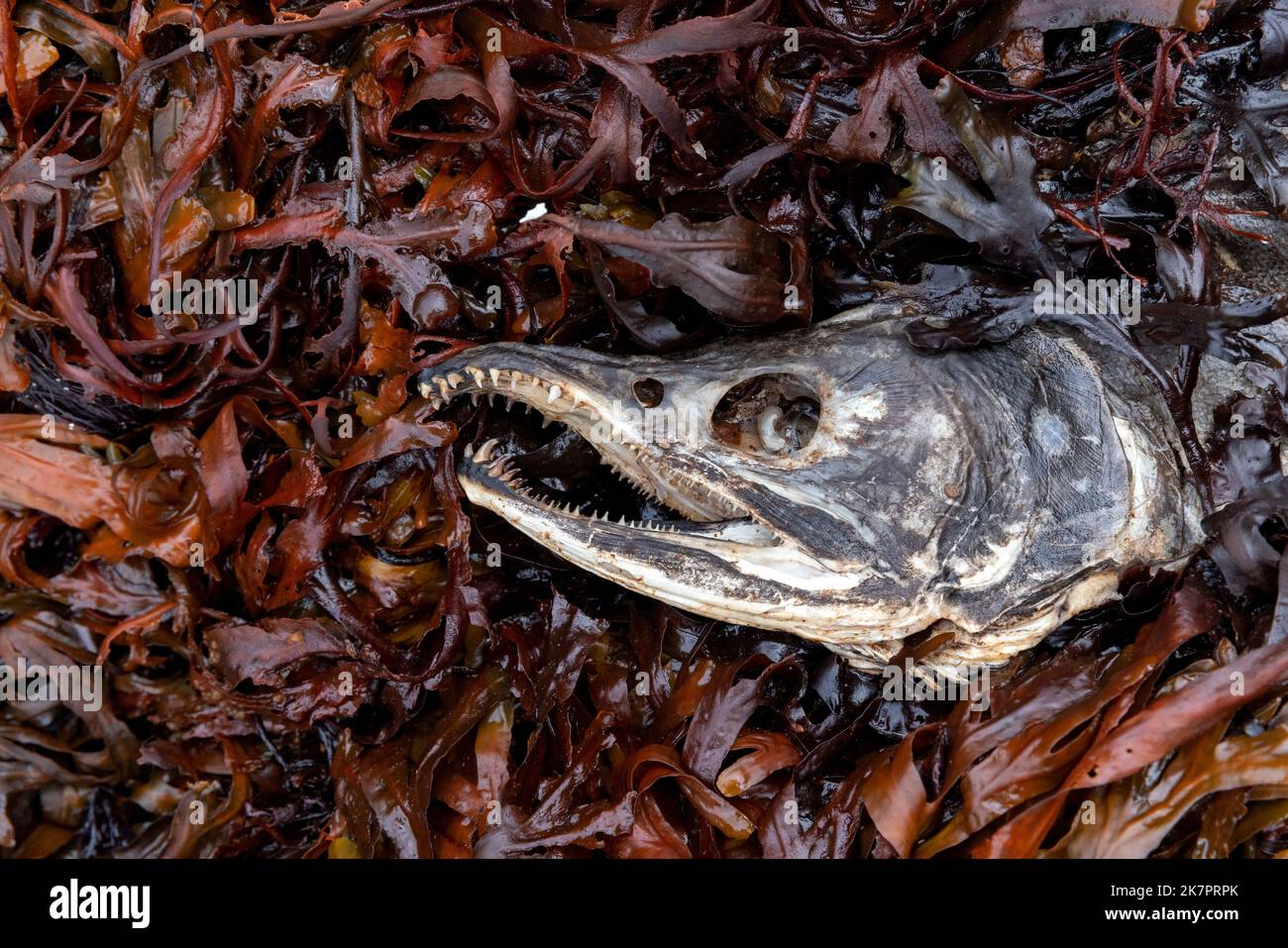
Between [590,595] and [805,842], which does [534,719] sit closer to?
[590,595]

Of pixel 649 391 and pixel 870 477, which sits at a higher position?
pixel 649 391

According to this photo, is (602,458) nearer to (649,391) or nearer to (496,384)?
(649,391)

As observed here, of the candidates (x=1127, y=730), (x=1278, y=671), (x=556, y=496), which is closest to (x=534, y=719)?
(x=556, y=496)

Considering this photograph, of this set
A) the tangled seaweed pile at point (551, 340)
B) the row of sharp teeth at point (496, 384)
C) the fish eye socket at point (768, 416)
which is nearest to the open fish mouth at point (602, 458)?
the row of sharp teeth at point (496, 384)

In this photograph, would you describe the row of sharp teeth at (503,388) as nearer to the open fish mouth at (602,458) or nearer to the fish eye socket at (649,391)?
the open fish mouth at (602,458)

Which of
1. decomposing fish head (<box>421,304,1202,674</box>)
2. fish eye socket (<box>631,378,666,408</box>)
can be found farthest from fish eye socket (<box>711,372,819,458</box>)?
fish eye socket (<box>631,378,666,408</box>)

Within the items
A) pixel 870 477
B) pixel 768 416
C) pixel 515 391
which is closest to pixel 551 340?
pixel 515 391

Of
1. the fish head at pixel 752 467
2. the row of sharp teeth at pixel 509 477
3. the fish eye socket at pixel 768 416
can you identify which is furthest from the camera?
the fish eye socket at pixel 768 416
